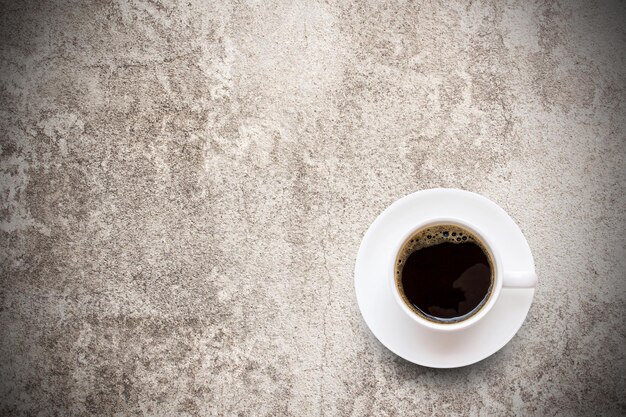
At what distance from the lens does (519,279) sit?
2.68ft

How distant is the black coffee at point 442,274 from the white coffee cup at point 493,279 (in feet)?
0.05

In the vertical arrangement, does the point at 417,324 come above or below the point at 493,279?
below

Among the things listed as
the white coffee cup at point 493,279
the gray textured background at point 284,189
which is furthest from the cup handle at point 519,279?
the gray textured background at point 284,189

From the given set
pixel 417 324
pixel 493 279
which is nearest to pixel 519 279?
pixel 493 279

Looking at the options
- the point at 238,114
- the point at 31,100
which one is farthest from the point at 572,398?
the point at 31,100

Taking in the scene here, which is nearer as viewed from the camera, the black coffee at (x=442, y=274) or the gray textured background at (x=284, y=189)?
the black coffee at (x=442, y=274)

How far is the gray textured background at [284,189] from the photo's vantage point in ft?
3.26

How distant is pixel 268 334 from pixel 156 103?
0.55m

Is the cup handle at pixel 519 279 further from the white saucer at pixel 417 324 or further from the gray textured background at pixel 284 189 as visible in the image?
the gray textured background at pixel 284 189

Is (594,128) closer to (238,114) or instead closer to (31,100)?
(238,114)

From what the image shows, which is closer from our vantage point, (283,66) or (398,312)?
(398,312)

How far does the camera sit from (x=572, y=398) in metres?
0.98

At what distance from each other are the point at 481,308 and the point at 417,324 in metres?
0.12

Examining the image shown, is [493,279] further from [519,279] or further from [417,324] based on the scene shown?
[417,324]
